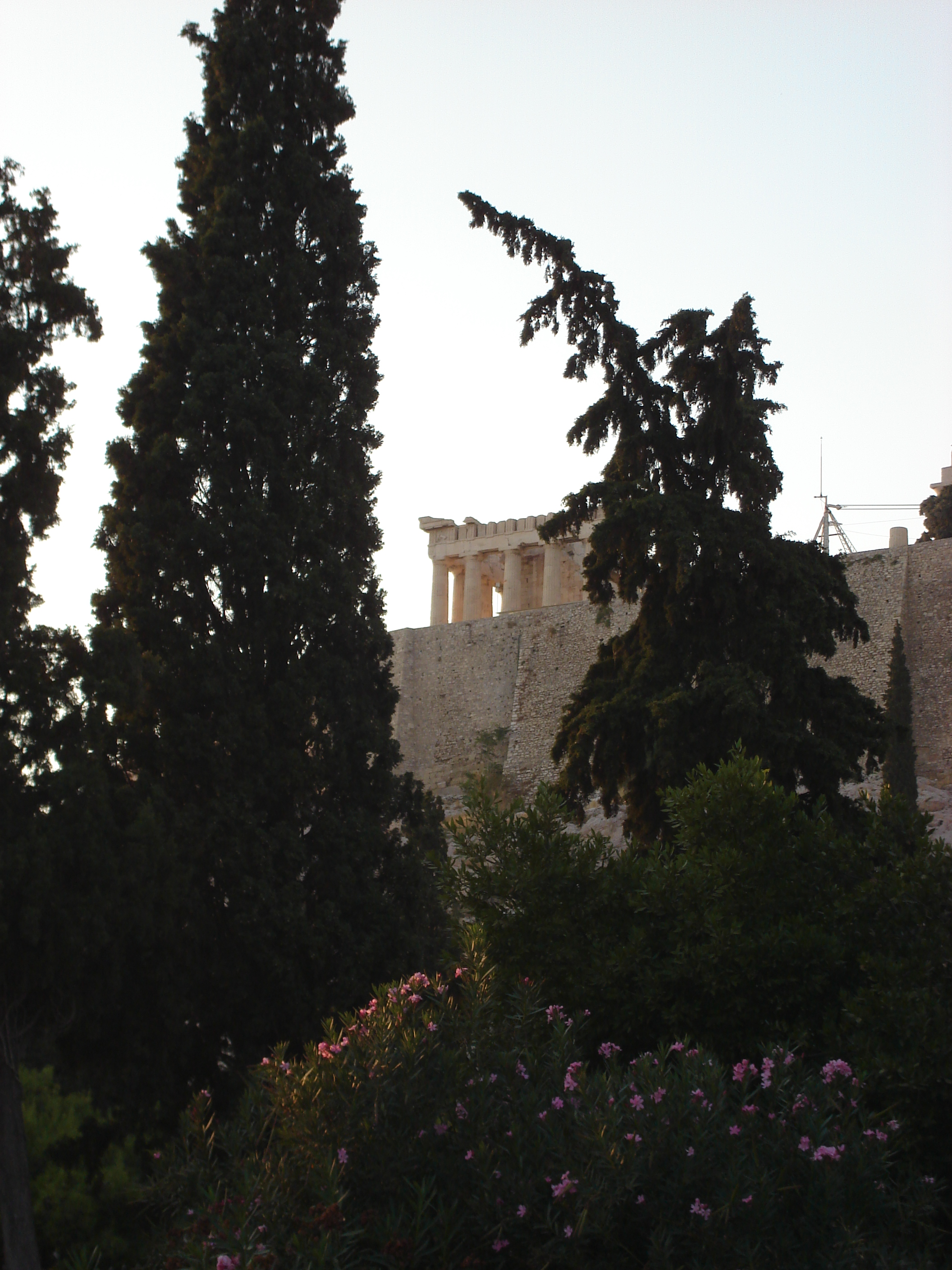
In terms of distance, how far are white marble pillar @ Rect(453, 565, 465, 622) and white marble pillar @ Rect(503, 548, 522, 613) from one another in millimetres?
2032

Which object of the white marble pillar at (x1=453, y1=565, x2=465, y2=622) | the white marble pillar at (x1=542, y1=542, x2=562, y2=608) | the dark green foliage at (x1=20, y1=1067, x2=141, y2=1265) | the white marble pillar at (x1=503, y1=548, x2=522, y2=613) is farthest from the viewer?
the white marble pillar at (x1=453, y1=565, x2=465, y2=622)

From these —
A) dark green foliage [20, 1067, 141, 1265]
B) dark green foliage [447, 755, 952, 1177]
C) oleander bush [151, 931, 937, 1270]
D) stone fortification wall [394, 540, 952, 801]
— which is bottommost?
dark green foliage [20, 1067, 141, 1265]

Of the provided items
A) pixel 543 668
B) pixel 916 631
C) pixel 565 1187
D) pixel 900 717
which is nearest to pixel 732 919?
pixel 565 1187

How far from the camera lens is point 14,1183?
9.27m

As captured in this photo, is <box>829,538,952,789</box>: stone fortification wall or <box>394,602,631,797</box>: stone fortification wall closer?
<box>829,538,952,789</box>: stone fortification wall

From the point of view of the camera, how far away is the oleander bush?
520 centimetres

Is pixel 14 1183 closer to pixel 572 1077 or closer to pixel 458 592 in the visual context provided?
pixel 572 1077

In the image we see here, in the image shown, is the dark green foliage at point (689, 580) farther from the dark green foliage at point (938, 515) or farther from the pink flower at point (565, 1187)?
the dark green foliage at point (938, 515)

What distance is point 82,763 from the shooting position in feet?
32.5

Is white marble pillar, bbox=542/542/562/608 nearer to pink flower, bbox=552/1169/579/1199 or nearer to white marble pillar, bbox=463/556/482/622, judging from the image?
white marble pillar, bbox=463/556/482/622

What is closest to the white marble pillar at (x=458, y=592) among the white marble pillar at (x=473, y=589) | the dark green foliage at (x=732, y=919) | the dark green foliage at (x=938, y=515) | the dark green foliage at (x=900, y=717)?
the white marble pillar at (x=473, y=589)

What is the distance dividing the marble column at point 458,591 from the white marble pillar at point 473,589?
1.68 ft

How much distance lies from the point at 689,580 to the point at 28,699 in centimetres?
667

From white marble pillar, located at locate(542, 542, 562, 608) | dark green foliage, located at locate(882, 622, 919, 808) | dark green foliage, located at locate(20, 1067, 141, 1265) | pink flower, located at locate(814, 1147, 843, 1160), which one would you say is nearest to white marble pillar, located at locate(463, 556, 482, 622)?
white marble pillar, located at locate(542, 542, 562, 608)
